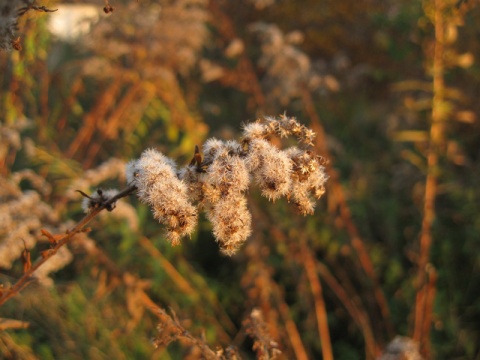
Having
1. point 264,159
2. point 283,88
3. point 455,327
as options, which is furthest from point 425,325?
point 264,159

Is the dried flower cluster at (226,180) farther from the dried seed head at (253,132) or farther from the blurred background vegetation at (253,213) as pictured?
the blurred background vegetation at (253,213)

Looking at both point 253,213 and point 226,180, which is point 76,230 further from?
point 253,213

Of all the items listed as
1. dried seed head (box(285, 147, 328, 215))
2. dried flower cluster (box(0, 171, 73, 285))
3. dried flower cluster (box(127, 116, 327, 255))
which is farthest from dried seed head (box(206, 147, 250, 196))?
dried flower cluster (box(0, 171, 73, 285))

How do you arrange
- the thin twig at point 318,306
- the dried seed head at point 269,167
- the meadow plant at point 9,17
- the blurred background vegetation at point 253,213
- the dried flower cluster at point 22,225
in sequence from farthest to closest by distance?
1. the thin twig at point 318,306
2. the blurred background vegetation at point 253,213
3. the dried flower cluster at point 22,225
4. the dried seed head at point 269,167
5. the meadow plant at point 9,17

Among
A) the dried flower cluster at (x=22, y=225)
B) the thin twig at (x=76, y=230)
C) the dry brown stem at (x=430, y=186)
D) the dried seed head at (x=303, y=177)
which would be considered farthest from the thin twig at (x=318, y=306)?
the thin twig at (x=76, y=230)

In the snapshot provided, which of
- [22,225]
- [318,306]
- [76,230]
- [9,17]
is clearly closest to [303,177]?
[76,230]

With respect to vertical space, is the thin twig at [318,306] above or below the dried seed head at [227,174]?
above
